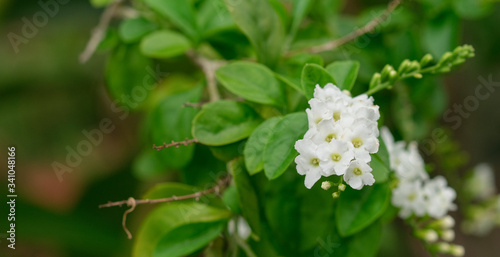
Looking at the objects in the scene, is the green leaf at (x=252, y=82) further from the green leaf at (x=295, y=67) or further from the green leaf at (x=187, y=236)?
the green leaf at (x=187, y=236)

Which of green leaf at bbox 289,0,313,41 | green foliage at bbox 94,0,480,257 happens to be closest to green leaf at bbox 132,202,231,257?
green foliage at bbox 94,0,480,257

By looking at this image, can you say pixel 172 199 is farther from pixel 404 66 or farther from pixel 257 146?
pixel 404 66

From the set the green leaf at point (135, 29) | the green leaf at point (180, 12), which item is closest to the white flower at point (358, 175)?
the green leaf at point (180, 12)

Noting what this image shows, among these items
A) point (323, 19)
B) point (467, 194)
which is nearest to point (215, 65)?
point (323, 19)

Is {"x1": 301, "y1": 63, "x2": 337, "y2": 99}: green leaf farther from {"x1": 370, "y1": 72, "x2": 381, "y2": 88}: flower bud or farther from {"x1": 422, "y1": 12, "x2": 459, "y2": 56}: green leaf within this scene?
{"x1": 422, "y1": 12, "x2": 459, "y2": 56}: green leaf

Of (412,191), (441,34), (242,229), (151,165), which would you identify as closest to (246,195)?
(242,229)

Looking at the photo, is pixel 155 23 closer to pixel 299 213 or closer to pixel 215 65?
pixel 215 65
